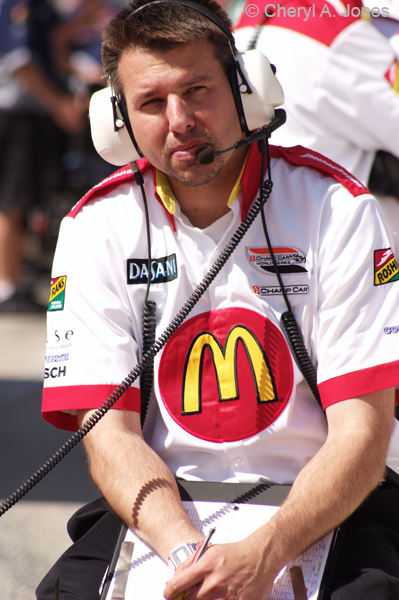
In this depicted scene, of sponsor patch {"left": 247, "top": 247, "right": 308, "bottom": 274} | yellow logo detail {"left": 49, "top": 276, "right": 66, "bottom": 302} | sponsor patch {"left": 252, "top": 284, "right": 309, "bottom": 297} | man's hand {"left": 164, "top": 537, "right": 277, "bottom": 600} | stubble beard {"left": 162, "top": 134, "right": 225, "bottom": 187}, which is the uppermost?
stubble beard {"left": 162, "top": 134, "right": 225, "bottom": 187}

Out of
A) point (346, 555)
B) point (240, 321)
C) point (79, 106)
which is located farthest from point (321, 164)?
point (79, 106)

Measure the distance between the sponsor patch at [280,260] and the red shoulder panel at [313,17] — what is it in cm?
89

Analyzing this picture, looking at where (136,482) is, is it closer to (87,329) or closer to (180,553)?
(180,553)

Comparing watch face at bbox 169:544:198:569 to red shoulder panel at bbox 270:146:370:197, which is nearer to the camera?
watch face at bbox 169:544:198:569

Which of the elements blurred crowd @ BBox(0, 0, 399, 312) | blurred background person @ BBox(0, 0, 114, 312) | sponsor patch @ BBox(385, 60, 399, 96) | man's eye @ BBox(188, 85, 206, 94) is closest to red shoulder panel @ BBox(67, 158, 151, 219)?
man's eye @ BBox(188, 85, 206, 94)

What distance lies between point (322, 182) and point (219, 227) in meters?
0.29

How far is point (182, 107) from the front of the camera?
68.4 inches

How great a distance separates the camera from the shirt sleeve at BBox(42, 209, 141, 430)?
1.75m

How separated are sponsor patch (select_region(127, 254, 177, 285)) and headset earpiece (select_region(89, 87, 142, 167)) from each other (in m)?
0.29

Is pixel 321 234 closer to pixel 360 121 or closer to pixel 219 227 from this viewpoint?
pixel 219 227

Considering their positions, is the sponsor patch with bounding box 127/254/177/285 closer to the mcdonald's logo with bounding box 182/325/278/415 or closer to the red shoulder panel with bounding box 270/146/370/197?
the mcdonald's logo with bounding box 182/325/278/415

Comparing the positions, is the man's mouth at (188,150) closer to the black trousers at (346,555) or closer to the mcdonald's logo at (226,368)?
the mcdonald's logo at (226,368)

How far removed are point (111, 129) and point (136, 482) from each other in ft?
2.95

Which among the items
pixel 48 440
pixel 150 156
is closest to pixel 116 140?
pixel 150 156
